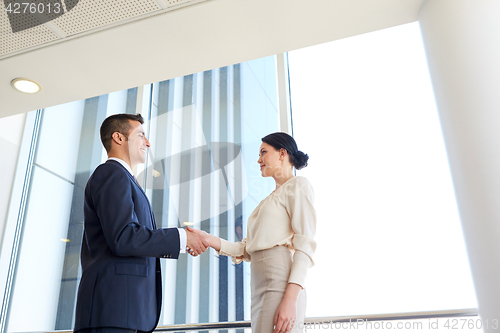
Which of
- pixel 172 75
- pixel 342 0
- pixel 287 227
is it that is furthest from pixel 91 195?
pixel 342 0

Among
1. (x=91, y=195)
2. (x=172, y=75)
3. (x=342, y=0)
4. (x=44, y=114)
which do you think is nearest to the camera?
(x=91, y=195)

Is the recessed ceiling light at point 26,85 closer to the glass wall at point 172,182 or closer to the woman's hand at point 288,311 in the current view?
the glass wall at point 172,182

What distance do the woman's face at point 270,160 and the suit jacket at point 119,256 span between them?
2.17 feet

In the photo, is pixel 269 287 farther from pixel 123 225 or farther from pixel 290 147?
pixel 290 147

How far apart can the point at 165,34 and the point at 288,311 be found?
1.76 m

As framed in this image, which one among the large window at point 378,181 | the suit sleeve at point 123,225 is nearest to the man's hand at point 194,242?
the suit sleeve at point 123,225

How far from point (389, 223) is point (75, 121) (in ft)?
9.99

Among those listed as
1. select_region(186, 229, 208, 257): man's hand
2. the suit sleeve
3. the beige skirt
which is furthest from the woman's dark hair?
the suit sleeve

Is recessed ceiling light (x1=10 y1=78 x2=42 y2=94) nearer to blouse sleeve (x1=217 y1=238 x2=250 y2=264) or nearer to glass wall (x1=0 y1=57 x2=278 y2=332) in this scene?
glass wall (x1=0 y1=57 x2=278 y2=332)

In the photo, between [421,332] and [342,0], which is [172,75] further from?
[421,332]

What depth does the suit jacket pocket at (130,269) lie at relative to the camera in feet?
5.27

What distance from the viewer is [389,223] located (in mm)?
2611

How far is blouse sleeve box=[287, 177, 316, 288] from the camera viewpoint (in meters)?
1.75

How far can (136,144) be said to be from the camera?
80.2 inches
